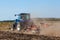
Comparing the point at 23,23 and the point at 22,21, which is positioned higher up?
the point at 22,21

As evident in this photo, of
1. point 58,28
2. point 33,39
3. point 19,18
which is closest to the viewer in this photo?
point 33,39

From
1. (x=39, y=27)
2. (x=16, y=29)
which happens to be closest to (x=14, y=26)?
(x=16, y=29)

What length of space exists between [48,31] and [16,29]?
17.1 ft

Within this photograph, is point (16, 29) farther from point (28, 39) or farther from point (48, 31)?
point (28, 39)

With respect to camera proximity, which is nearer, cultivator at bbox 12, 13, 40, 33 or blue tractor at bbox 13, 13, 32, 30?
cultivator at bbox 12, 13, 40, 33

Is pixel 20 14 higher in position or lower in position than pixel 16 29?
higher

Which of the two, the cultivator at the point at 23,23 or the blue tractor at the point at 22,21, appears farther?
the blue tractor at the point at 22,21

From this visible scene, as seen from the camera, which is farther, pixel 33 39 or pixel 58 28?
pixel 58 28

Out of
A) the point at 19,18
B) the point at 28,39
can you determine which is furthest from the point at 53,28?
the point at 28,39

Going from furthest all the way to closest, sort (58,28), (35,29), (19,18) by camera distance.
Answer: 1. (19,18)
2. (58,28)
3. (35,29)

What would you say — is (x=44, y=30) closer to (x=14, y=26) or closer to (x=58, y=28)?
(x=58, y=28)

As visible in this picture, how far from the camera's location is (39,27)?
74.2ft

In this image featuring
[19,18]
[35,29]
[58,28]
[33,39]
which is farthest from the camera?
[19,18]

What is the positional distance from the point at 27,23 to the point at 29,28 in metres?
1.34
